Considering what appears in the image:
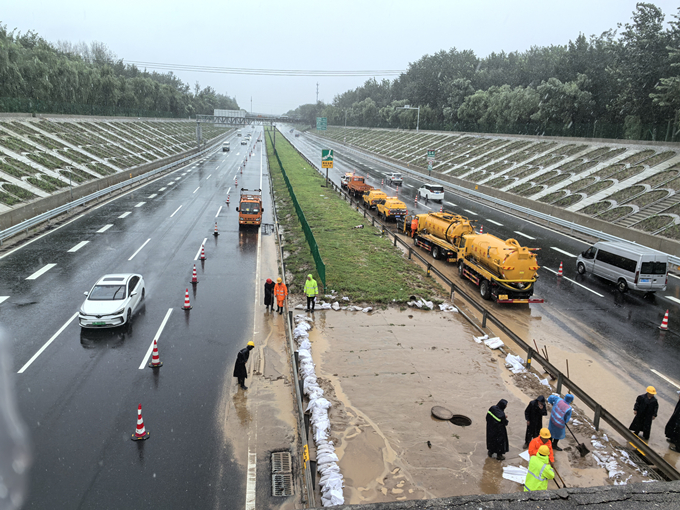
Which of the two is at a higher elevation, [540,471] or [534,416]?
[540,471]

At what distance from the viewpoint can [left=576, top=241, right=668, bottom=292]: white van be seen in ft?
Answer: 64.8

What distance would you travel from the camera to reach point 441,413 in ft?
36.7

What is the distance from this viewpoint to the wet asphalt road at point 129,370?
8680 mm

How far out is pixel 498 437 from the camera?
9461 millimetres

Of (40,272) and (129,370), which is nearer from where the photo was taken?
→ (129,370)

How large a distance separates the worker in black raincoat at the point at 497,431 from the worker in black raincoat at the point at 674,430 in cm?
420

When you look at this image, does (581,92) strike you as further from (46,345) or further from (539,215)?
(46,345)

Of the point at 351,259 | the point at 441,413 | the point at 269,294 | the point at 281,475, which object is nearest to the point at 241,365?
the point at 281,475

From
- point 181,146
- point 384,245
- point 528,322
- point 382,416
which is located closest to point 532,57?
point 181,146

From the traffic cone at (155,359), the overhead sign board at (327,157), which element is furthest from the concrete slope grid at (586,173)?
the traffic cone at (155,359)

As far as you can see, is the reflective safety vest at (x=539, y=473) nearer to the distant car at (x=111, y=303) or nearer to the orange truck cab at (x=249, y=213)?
the distant car at (x=111, y=303)

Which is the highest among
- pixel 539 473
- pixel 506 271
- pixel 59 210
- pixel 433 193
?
pixel 433 193

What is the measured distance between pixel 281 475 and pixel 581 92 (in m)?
63.6

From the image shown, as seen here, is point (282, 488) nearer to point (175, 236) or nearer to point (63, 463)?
point (63, 463)
